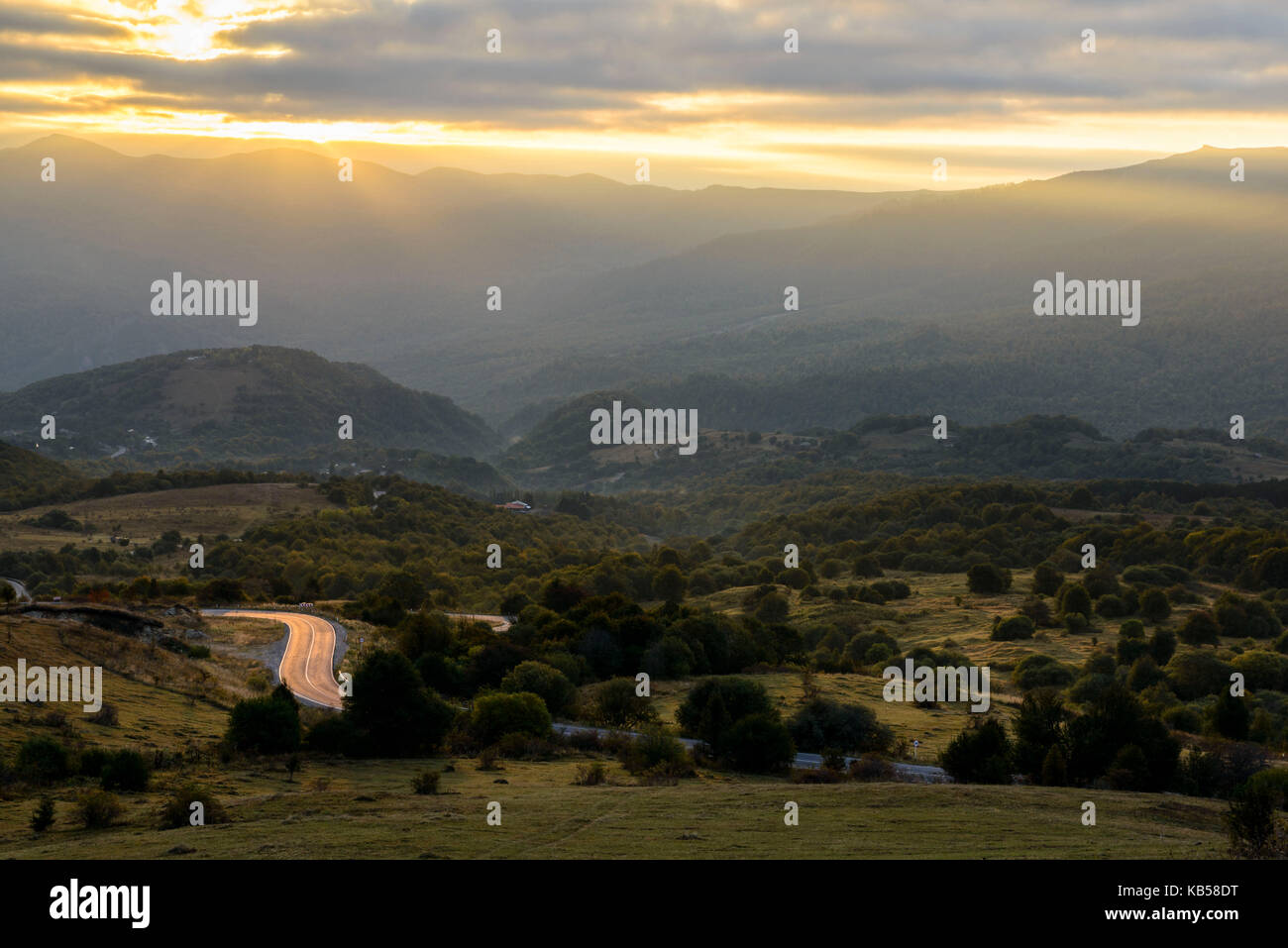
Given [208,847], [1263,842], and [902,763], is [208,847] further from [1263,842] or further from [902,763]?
[902,763]

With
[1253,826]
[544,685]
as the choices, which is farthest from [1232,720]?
[1253,826]

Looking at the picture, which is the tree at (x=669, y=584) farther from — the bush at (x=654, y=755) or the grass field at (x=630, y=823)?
the grass field at (x=630, y=823)

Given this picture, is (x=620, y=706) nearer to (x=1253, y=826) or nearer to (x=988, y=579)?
(x=1253, y=826)

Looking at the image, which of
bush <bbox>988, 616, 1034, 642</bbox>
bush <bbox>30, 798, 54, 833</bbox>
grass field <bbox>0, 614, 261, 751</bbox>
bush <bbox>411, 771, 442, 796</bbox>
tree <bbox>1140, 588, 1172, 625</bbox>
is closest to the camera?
bush <bbox>30, 798, 54, 833</bbox>

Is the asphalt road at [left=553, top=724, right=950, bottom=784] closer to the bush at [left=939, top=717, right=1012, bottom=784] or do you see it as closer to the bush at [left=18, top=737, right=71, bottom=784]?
the bush at [left=939, top=717, right=1012, bottom=784]

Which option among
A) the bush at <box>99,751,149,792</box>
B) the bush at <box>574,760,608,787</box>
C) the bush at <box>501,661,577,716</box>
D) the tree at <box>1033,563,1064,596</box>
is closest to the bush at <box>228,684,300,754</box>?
the bush at <box>99,751,149,792</box>

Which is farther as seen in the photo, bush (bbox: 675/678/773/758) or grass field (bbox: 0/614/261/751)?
bush (bbox: 675/678/773/758)
